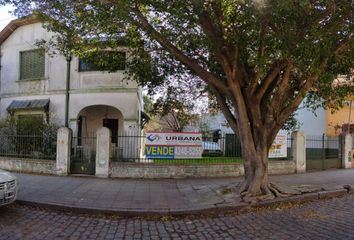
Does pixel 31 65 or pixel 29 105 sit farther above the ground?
pixel 31 65

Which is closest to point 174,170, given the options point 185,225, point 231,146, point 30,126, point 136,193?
point 231,146

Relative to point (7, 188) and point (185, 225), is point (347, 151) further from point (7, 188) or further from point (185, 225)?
point (7, 188)

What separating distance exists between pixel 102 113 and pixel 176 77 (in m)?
6.06

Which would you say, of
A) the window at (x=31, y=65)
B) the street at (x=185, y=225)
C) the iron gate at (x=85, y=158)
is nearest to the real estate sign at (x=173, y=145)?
the iron gate at (x=85, y=158)

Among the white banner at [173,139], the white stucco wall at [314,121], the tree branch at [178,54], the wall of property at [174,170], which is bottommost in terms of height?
the wall of property at [174,170]

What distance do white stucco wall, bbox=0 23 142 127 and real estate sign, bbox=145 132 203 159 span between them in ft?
10.8

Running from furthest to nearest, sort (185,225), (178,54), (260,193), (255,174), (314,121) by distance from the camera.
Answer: (314,121), (178,54), (255,174), (260,193), (185,225)

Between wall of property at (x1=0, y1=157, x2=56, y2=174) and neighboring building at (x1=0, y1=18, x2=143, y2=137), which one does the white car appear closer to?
wall of property at (x1=0, y1=157, x2=56, y2=174)

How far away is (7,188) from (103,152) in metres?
5.24

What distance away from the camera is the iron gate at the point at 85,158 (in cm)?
1270

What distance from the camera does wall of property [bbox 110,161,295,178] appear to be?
12297 mm

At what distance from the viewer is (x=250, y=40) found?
32.5 ft

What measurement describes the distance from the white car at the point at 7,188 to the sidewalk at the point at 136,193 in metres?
0.91

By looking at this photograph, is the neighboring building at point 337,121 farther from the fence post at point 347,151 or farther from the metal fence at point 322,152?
the metal fence at point 322,152
